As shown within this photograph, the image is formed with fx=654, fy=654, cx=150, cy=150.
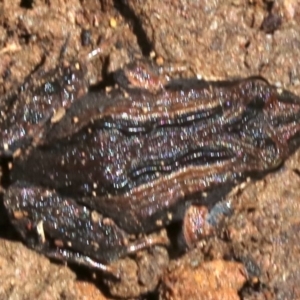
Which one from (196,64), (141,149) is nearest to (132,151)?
(141,149)

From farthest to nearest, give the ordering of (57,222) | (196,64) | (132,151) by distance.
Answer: (196,64) → (57,222) → (132,151)

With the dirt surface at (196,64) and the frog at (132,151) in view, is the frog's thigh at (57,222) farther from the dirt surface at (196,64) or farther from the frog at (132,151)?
the dirt surface at (196,64)

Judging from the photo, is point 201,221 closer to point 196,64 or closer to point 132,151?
point 132,151

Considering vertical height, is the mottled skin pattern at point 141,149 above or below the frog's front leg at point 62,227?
above

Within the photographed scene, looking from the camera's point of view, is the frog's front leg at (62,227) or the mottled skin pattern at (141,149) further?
the frog's front leg at (62,227)

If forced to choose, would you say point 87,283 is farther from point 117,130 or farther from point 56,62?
point 56,62

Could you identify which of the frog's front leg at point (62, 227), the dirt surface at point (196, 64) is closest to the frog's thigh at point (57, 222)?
the frog's front leg at point (62, 227)
